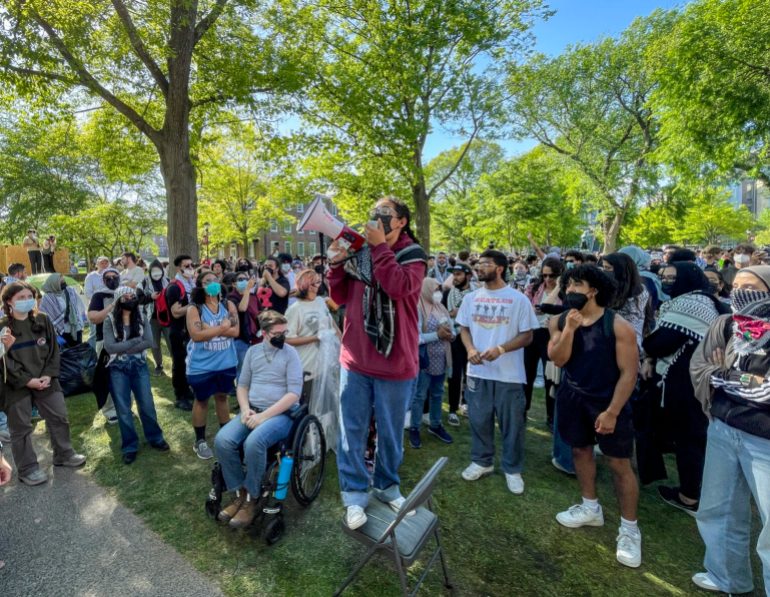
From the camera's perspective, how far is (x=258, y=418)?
3254 millimetres

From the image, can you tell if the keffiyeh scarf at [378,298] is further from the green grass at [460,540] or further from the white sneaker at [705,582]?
the white sneaker at [705,582]

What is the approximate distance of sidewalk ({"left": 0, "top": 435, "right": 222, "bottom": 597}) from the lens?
265cm

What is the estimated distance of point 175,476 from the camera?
4020 millimetres

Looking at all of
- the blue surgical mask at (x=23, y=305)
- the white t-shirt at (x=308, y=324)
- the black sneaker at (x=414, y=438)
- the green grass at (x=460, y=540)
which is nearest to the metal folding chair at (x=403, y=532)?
the green grass at (x=460, y=540)

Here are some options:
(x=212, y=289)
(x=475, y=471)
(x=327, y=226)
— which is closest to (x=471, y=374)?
(x=475, y=471)

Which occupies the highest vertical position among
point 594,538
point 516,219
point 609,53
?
point 609,53

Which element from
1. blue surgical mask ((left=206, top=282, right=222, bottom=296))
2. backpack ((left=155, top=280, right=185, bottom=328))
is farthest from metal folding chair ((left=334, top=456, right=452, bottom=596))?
backpack ((left=155, top=280, right=185, bottom=328))

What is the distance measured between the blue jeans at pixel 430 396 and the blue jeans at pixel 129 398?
9.35 feet

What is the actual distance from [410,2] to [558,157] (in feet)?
54.2

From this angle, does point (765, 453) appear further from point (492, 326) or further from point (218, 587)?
point (218, 587)

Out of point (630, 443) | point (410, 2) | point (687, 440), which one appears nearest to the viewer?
point (630, 443)

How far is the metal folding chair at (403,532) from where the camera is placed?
2.18 m

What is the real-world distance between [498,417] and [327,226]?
2.65 metres

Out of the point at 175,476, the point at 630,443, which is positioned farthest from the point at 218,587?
the point at 630,443
